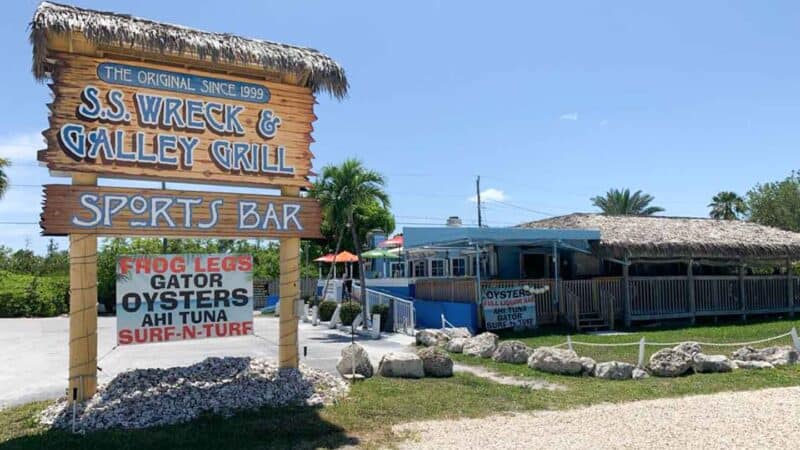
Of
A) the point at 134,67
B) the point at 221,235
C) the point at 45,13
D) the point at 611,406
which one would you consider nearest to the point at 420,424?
the point at 611,406

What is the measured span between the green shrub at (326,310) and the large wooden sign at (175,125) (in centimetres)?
1503

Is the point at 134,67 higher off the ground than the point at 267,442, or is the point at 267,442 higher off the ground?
the point at 134,67

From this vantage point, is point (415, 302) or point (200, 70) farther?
point (415, 302)

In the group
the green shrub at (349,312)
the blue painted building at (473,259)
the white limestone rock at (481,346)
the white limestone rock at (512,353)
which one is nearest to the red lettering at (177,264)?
the white limestone rock at (512,353)

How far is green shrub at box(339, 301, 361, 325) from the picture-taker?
2200 cm

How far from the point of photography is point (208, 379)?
368 inches

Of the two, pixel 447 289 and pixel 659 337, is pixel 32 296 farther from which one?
pixel 659 337

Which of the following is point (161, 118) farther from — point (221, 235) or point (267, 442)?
point (267, 442)

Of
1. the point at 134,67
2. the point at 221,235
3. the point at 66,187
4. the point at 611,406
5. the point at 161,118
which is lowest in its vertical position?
the point at 611,406

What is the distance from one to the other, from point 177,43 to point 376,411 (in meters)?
5.87

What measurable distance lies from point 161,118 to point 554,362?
7909 mm

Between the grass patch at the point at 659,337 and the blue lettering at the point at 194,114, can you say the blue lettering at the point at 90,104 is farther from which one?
the grass patch at the point at 659,337

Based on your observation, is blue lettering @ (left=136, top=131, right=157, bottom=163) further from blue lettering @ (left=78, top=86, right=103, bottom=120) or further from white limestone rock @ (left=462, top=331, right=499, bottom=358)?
white limestone rock @ (left=462, top=331, right=499, bottom=358)

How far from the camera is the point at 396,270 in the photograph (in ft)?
111
